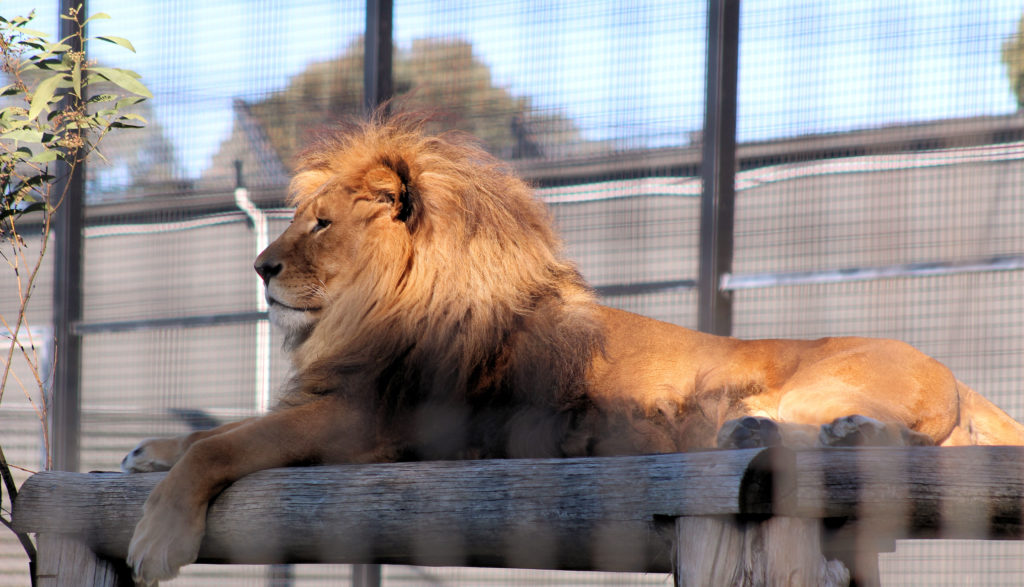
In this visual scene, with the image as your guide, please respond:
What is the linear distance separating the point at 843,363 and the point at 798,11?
4.05 feet

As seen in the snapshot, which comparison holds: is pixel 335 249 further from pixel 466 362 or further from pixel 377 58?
pixel 377 58

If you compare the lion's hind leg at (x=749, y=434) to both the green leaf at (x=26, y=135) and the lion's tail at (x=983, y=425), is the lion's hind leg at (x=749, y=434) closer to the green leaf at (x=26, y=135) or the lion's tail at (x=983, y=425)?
the lion's tail at (x=983, y=425)

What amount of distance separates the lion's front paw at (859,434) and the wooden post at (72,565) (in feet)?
4.68

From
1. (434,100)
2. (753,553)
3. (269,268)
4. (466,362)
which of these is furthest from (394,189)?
(434,100)

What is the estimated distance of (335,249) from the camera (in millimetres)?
2055

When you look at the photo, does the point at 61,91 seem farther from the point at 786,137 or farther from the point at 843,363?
the point at 843,363

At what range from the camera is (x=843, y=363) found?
1862mm

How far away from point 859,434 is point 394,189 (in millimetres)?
1051

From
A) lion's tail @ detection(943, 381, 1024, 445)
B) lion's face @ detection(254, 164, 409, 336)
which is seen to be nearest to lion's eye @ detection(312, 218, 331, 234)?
lion's face @ detection(254, 164, 409, 336)

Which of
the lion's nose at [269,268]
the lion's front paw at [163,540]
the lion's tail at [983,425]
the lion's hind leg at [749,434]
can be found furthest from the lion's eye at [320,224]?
the lion's tail at [983,425]

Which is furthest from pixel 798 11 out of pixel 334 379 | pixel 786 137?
pixel 334 379

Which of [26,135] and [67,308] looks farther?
[67,308]

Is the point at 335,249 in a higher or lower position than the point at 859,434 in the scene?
higher

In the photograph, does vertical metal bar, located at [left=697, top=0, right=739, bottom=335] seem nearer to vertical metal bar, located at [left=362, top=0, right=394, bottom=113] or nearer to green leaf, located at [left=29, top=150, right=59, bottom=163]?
vertical metal bar, located at [left=362, top=0, right=394, bottom=113]
